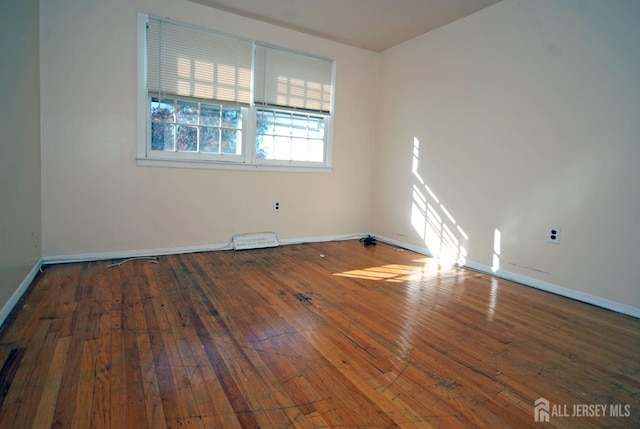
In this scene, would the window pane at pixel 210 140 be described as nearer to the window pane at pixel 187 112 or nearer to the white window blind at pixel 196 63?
the window pane at pixel 187 112

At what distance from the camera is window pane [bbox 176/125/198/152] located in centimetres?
377

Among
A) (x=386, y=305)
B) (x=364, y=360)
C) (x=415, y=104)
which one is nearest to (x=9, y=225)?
(x=364, y=360)

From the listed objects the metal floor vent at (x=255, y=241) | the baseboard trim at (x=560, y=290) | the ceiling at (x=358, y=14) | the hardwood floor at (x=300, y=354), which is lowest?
the hardwood floor at (x=300, y=354)

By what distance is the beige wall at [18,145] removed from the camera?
212cm

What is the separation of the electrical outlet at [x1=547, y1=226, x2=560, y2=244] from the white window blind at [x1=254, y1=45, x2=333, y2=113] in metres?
2.94

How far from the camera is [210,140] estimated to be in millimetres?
3943

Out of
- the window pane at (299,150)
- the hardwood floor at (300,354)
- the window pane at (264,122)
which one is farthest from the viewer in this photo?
the window pane at (299,150)

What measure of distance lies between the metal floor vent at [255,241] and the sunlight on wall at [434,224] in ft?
5.95

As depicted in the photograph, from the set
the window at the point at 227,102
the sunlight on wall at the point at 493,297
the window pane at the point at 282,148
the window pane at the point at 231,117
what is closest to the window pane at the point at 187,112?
the window at the point at 227,102

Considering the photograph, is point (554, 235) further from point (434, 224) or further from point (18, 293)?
point (18, 293)

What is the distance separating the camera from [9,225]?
7.32 feet

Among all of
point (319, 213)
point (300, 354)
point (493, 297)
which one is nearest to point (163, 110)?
point (319, 213)

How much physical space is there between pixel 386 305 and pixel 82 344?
193 cm

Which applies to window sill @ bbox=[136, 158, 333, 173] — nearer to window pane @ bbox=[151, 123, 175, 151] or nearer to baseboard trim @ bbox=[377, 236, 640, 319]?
window pane @ bbox=[151, 123, 175, 151]
